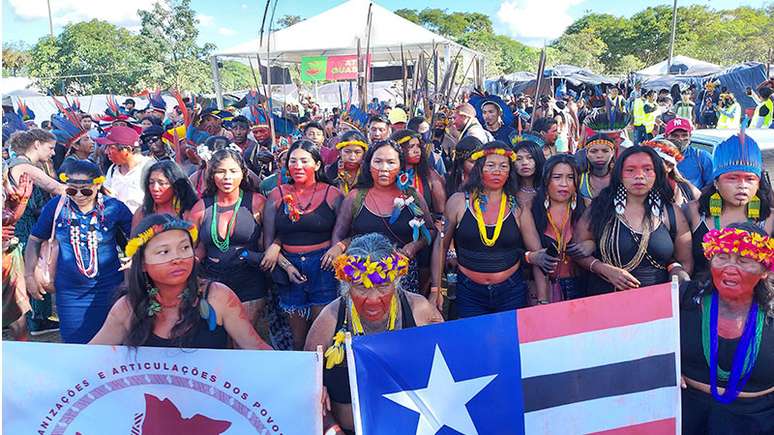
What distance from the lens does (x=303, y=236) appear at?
4012 millimetres

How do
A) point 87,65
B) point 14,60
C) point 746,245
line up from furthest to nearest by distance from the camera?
point 14,60, point 87,65, point 746,245

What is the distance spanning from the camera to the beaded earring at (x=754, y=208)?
3.29 metres

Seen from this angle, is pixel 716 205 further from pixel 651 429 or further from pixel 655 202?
pixel 651 429

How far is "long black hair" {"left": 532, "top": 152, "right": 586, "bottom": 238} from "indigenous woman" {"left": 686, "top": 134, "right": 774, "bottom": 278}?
73cm

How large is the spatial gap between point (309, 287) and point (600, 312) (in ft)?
6.67

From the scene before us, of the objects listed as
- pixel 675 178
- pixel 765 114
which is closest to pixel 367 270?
pixel 675 178

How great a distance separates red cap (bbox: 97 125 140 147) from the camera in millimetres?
4672

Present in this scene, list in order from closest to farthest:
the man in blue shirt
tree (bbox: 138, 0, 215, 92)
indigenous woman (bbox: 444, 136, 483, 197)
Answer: the man in blue shirt → indigenous woman (bbox: 444, 136, 483, 197) → tree (bbox: 138, 0, 215, 92)

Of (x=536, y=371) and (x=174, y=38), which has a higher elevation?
(x=174, y=38)

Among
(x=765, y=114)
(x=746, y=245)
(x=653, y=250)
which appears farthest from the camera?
(x=765, y=114)

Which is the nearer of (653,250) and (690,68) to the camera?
(653,250)

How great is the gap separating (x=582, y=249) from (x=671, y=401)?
1092 millimetres

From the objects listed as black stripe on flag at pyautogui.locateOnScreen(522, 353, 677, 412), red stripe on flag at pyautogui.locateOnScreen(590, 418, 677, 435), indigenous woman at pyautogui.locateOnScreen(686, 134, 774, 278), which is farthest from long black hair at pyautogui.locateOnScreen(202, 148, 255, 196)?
indigenous woman at pyautogui.locateOnScreen(686, 134, 774, 278)

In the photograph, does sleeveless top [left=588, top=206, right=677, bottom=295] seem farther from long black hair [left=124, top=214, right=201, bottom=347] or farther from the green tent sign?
the green tent sign
